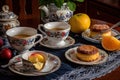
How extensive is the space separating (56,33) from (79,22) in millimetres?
187

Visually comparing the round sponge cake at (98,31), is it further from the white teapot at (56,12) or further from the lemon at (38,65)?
the lemon at (38,65)

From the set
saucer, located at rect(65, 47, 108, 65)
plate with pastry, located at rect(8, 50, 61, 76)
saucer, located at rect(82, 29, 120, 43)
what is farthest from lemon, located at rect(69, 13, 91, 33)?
plate with pastry, located at rect(8, 50, 61, 76)

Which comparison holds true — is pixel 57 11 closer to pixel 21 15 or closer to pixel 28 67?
pixel 21 15

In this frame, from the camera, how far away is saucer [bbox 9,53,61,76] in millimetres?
992

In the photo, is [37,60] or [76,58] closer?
[37,60]

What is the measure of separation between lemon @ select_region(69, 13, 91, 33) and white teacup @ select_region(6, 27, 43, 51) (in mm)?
251

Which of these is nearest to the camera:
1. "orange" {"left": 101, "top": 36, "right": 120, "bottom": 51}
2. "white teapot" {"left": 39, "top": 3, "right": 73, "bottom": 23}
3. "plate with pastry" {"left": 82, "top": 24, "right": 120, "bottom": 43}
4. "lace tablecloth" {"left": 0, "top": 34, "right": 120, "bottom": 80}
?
"lace tablecloth" {"left": 0, "top": 34, "right": 120, "bottom": 80}

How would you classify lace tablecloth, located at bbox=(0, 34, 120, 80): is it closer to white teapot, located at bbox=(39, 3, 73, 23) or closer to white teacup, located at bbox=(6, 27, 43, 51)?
white teacup, located at bbox=(6, 27, 43, 51)

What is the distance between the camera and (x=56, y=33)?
3.88ft

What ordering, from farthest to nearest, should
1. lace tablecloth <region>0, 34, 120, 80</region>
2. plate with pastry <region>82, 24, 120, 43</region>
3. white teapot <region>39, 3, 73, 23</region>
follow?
white teapot <region>39, 3, 73, 23</region>, plate with pastry <region>82, 24, 120, 43</region>, lace tablecloth <region>0, 34, 120, 80</region>

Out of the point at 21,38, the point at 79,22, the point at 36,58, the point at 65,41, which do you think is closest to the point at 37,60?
the point at 36,58

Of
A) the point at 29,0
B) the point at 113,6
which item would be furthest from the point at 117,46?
the point at 113,6

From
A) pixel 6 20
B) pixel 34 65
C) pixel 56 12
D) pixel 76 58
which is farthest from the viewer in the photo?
pixel 56 12

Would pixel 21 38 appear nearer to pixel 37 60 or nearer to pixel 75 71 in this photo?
pixel 37 60
